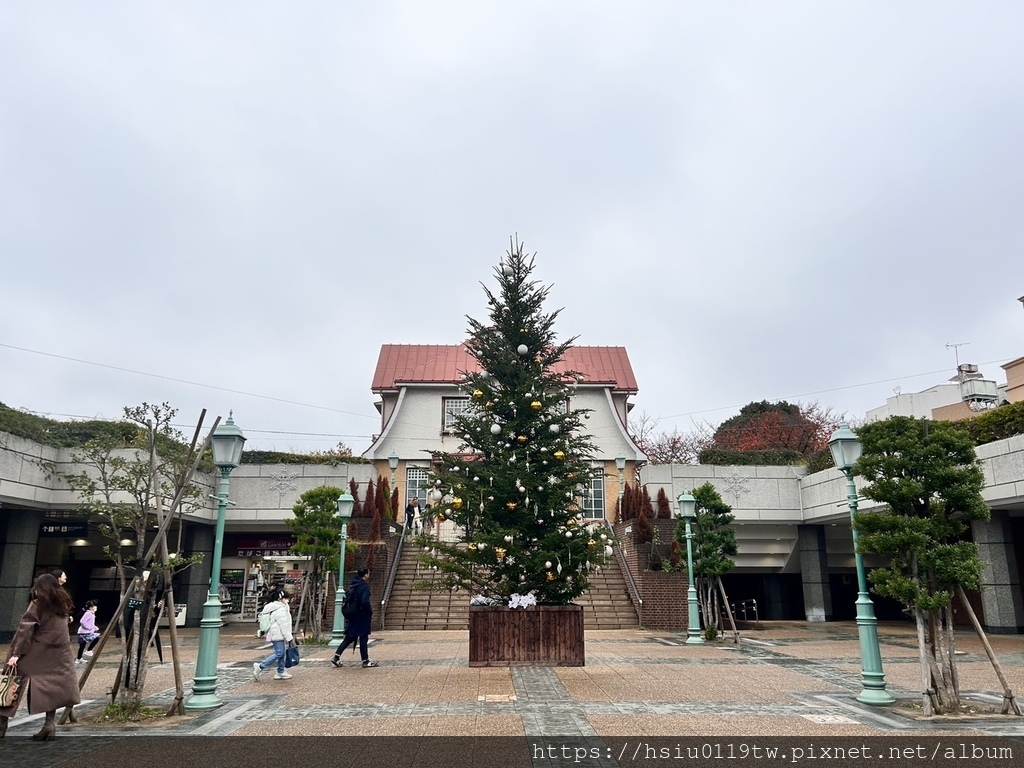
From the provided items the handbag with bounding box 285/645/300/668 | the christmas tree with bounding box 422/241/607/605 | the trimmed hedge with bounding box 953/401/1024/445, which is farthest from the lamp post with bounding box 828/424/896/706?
the trimmed hedge with bounding box 953/401/1024/445

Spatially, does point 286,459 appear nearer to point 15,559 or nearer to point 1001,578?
point 15,559

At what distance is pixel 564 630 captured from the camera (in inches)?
489

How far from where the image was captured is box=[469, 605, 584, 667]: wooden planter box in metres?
12.2

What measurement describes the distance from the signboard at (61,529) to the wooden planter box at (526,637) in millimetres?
16321

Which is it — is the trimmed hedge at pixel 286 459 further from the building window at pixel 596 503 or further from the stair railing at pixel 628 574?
the stair railing at pixel 628 574

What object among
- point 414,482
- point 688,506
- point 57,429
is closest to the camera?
point 688,506

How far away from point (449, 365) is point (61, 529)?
A: 14646mm

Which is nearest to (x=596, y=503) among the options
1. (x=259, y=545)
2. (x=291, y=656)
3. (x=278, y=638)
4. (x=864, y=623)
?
(x=259, y=545)

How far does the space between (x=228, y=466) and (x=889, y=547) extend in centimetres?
838

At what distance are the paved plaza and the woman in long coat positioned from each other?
0.40 meters

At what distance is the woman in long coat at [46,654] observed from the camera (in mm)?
7355

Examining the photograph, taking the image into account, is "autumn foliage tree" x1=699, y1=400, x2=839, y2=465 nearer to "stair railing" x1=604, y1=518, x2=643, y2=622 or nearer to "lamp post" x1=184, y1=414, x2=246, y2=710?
"stair railing" x1=604, y1=518, x2=643, y2=622

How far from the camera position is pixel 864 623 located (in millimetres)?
9203

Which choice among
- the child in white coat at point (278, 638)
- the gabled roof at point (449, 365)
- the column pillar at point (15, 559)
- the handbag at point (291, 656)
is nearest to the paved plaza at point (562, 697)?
the handbag at point (291, 656)
